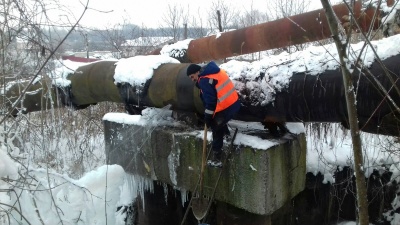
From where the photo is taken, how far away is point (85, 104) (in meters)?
5.28

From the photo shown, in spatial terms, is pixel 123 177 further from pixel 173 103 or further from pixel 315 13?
pixel 315 13

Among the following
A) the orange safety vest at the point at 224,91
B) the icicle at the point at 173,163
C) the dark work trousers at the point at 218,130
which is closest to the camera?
the orange safety vest at the point at 224,91

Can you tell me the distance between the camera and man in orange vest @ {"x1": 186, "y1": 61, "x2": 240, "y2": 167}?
351 cm

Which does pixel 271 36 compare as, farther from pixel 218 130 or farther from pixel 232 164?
pixel 232 164

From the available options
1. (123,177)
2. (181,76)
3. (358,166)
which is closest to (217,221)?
(123,177)

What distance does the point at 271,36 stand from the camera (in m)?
4.63

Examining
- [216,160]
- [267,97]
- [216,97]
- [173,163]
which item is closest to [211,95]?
[216,97]

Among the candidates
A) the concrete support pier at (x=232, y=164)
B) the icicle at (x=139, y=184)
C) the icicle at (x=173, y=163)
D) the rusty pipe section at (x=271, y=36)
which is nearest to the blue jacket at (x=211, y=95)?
the concrete support pier at (x=232, y=164)

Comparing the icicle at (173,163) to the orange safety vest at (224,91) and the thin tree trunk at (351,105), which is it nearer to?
the orange safety vest at (224,91)

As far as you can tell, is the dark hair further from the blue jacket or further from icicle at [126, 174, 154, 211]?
icicle at [126, 174, 154, 211]

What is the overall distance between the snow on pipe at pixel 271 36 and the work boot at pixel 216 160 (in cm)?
155

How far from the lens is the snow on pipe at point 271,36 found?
3787mm

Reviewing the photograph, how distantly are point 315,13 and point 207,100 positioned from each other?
1717 mm

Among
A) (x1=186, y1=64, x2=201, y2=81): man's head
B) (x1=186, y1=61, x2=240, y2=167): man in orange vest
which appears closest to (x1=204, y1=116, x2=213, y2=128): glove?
(x1=186, y1=61, x2=240, y2=167): man in orange vest
